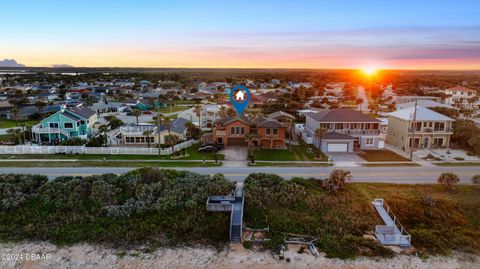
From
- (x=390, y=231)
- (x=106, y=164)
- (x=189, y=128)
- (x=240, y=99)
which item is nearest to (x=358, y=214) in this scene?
(x=390, y=231)

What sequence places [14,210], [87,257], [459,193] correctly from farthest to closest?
[459,193]
[14,210]
[87,257]

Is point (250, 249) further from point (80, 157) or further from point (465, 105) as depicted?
point (465, 105)

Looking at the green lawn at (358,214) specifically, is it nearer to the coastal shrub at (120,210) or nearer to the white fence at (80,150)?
the coastal shrub at (120,210)

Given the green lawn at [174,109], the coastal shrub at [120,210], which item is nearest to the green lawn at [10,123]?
the green lawn at [174,109]

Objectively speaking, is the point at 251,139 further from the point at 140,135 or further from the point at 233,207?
the point at 233,207

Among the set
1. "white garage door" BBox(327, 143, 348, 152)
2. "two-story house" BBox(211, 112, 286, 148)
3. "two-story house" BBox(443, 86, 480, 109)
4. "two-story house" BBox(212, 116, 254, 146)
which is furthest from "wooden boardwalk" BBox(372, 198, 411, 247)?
"two-story house" BBox(443, 86, 480, 109)

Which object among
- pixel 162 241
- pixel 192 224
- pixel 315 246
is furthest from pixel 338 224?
pixel 162 241
